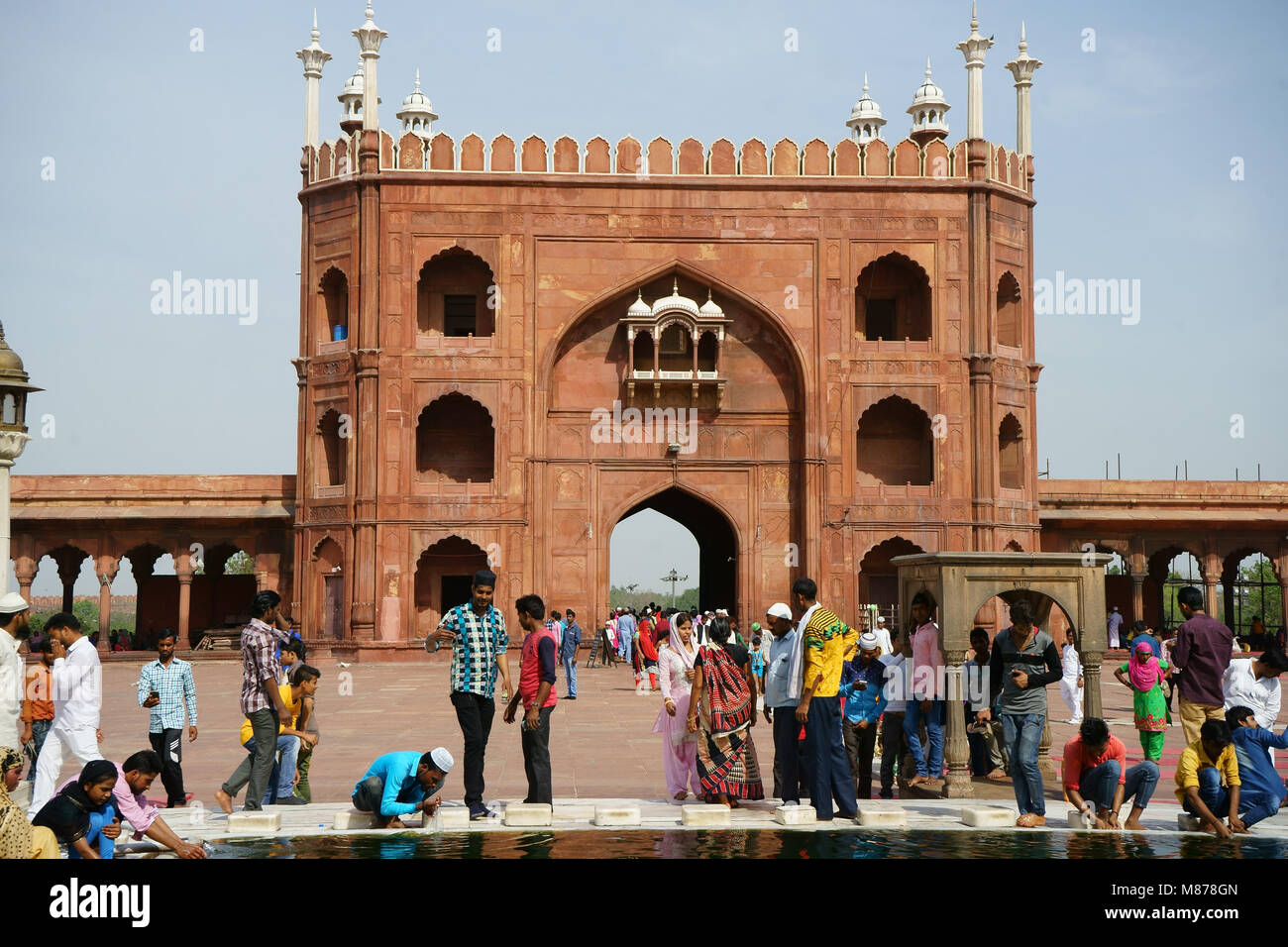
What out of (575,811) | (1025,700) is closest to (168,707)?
(575,811)

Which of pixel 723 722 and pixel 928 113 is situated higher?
pixel 928 113

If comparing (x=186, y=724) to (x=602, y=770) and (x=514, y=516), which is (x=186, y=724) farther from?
(x=514, y=516)

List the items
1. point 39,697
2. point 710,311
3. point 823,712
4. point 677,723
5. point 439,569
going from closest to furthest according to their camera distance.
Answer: point 823,712
point 39,697
point 677,723
point 710,311
point 439,569

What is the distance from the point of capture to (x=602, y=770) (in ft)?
34.9

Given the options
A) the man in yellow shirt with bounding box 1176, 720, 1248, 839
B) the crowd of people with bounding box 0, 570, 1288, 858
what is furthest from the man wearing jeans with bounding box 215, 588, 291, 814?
the man in yellow shirt with bounding box 1176, 720, 1248, 839

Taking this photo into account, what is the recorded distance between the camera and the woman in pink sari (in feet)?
28.6

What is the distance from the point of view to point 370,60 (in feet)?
83.9

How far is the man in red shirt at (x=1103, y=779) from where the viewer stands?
24.3 feet

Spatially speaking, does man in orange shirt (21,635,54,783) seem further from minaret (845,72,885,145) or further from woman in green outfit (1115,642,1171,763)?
minaret (845,72,885,145)

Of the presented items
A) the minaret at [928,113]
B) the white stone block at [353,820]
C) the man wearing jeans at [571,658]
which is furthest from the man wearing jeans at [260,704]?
the minaret at [928,113]

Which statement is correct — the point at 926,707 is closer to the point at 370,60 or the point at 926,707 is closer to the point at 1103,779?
the point at 1103,779

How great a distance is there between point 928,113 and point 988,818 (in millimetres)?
24145
